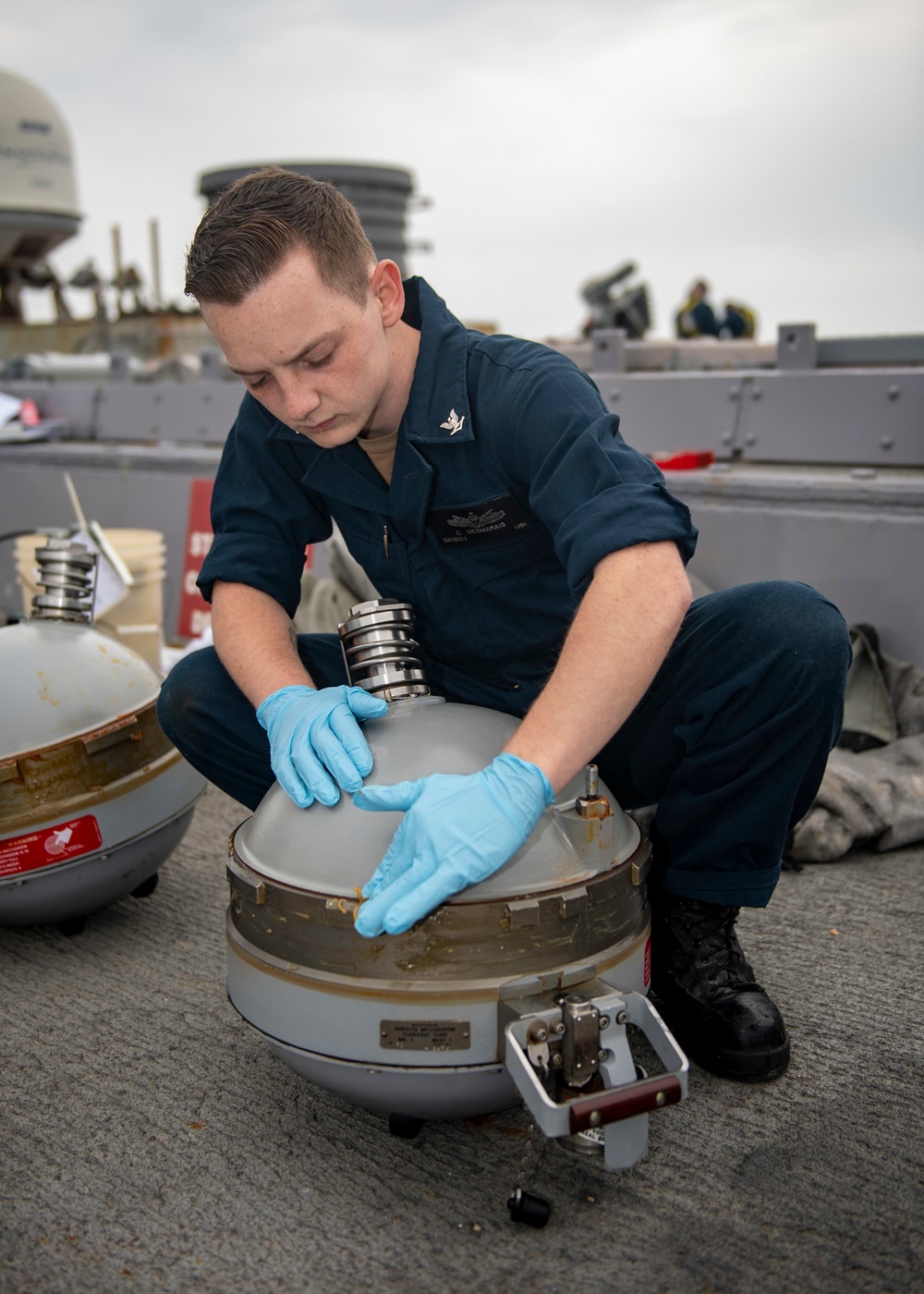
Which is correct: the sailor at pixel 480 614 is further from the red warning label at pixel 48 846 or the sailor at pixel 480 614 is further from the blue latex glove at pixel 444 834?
the red warning label at pixel 48 846

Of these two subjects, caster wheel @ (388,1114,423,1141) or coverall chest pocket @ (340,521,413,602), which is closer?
caster wheel @ (388,1114,423,1141)

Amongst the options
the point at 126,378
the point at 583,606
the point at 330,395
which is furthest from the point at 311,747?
the point at 126,378

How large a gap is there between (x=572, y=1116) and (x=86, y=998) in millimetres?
912

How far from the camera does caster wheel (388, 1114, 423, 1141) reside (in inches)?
46.9

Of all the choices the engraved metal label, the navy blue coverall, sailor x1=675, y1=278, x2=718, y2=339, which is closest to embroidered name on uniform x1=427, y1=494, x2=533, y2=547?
the navy blue coverall

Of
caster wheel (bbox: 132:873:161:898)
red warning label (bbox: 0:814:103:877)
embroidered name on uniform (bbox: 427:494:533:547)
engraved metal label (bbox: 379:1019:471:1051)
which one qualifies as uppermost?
embroidered name on uniform (bbox: 427:494:533:547)

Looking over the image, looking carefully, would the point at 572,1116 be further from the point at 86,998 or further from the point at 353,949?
the point at 86,998

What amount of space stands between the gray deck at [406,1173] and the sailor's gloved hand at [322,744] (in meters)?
0.41

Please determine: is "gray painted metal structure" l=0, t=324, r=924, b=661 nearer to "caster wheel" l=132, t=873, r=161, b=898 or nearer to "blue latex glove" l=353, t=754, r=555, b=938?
"caster wheel" l=132, t=873, r=161, b=898

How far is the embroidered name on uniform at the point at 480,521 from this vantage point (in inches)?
56.9

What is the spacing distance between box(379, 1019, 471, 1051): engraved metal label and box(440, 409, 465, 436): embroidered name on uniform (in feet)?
2.42

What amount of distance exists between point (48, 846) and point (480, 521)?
0.79m

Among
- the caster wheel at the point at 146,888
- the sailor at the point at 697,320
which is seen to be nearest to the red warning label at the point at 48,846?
the caster wheel at the point at 146,888

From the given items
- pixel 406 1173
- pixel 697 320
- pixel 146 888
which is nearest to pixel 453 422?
pixel 406 1173
